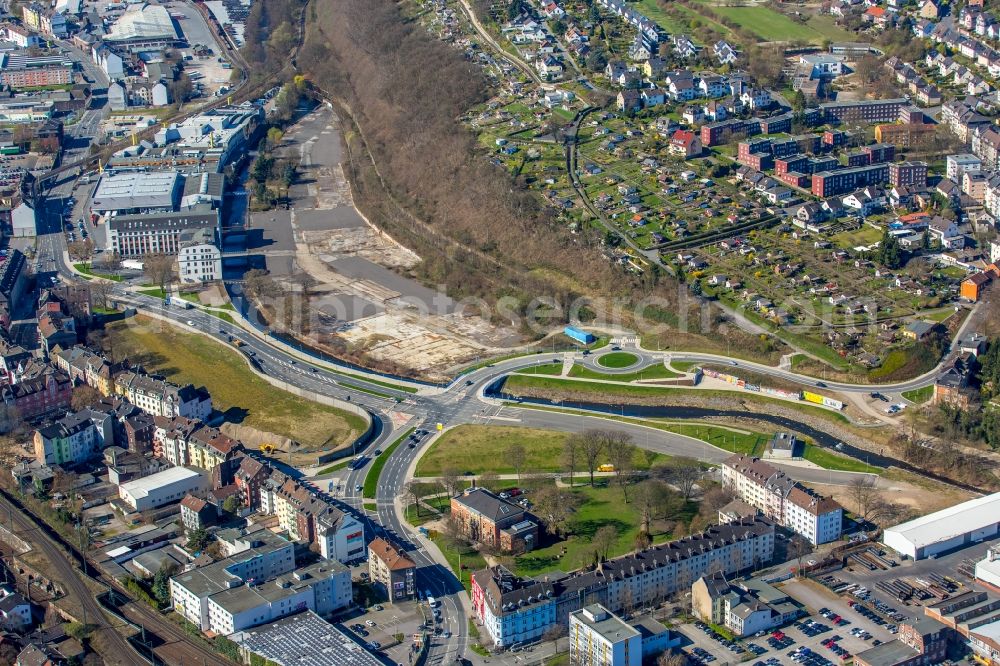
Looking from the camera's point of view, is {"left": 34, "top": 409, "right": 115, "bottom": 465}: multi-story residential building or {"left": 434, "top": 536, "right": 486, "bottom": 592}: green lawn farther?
{"left": 34, "top": 409, "right": 115, "bottom": 465}: multi-story residential building

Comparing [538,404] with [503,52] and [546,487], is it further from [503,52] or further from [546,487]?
[503,52]

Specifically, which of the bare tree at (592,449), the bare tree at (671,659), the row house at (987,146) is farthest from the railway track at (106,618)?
the row house at (987,146)

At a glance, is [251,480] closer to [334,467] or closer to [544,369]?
[334,467]

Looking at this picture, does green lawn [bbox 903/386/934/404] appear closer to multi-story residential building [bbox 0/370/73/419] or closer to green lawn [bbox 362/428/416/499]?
green lawn [bbox 362/428/416/499]

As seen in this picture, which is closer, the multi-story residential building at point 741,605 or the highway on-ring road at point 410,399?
the multi-story residential building at point 741,605

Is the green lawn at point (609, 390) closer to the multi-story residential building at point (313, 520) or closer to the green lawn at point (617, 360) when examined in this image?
the green lawn at point (617, 360)

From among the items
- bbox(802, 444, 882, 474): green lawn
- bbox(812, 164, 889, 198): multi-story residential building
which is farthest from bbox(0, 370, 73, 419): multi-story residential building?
bbox(812, 164, 889, 198): multi-story residential building
